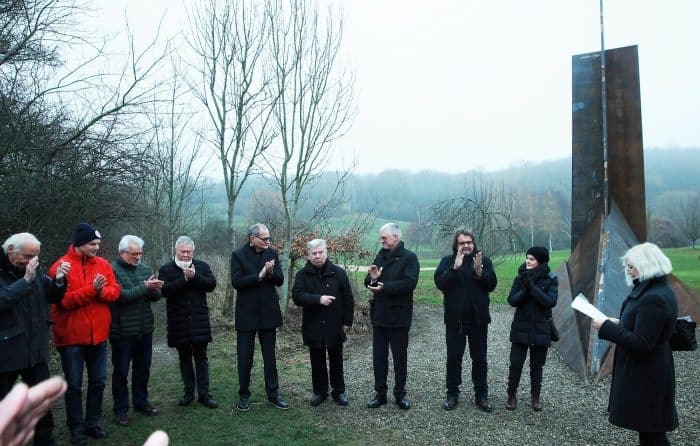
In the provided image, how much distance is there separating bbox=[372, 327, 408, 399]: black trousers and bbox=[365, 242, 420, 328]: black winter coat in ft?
0.36

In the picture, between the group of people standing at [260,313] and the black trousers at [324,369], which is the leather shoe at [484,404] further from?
the black trousers at [324,369]

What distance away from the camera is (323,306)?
5.81 metres

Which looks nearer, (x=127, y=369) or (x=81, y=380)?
(x=81, y=380)

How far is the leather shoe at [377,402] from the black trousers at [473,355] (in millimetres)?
716

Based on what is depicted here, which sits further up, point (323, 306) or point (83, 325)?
point (83, 325)

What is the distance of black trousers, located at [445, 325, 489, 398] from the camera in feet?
18.7

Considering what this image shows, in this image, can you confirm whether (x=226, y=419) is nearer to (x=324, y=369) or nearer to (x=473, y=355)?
(x=324, y=369)

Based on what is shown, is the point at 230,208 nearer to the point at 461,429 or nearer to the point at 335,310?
the point at 335,310

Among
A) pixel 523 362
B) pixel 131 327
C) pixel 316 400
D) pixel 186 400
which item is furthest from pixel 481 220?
pixel 131 327

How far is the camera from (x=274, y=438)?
496cm

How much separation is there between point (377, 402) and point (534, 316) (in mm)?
1884

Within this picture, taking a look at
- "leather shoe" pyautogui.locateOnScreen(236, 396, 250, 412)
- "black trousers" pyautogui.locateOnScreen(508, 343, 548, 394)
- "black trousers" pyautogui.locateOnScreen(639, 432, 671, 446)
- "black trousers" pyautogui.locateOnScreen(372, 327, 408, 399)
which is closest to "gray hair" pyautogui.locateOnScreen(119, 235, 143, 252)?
"leather shoe" pyautogui.locateOnScreen(236, 396, 250, 412)

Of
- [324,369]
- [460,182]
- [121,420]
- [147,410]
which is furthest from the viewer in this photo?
[460,182]

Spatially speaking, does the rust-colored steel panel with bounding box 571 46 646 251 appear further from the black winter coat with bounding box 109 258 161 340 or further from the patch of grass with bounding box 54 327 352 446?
the black winter coat with bounding box 109 258 161 340
